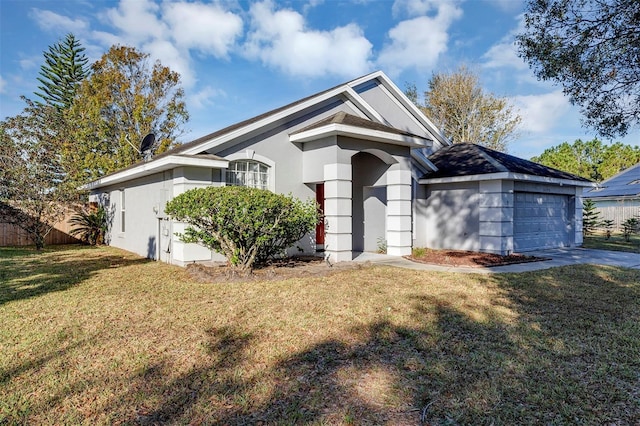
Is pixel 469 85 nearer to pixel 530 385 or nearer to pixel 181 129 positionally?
pixel 181 129

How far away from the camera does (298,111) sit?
36.8ft

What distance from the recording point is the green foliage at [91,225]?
1706 centimetres

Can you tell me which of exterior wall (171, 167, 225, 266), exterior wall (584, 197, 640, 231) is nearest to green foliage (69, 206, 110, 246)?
exterior wall (171, 167, 225, 266)

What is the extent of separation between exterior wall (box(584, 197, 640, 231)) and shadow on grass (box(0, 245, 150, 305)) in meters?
31.8

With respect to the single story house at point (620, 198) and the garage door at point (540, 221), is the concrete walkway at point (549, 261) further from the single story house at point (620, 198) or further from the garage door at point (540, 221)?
the single story house at point (620, 198)

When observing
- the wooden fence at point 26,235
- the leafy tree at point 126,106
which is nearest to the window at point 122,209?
the wooden fence at point 26,235

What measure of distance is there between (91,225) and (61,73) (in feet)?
59.5

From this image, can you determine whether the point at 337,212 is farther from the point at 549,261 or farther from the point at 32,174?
the point at 32,174

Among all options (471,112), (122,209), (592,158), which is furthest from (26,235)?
(592,158)

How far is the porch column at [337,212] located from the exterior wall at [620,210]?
2652 centimetres

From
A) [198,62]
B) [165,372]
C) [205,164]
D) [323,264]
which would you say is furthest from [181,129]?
[165,372]

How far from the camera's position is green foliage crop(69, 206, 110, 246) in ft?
56.0

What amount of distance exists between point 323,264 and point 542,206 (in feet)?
30.6

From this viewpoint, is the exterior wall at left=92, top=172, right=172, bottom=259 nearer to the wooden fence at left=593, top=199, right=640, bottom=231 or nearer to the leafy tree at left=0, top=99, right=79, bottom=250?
the leafy tree at left=0, top=99, right=79, bottom=250
